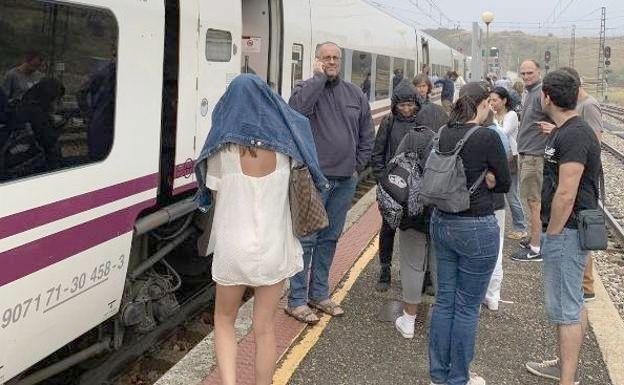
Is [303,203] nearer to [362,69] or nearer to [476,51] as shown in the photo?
[362,69]

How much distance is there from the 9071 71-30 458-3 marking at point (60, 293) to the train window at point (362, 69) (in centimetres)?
635

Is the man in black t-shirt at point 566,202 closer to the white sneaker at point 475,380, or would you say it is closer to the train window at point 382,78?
the white sneaker at point 475,380

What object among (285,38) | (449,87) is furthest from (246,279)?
(449,87)

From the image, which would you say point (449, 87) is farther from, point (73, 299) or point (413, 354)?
point (73, 299)

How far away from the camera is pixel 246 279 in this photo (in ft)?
9.71

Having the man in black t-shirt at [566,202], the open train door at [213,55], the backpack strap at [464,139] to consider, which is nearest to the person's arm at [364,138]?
the open train door at [213,55]

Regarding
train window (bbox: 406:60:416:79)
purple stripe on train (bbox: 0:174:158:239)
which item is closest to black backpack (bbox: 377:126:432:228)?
purple stripe on train (bbox: 0:174:158:239)

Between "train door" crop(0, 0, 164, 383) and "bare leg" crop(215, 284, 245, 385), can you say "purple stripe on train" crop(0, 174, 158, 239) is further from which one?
"bare leg" crop(215, 284, 245, 385)

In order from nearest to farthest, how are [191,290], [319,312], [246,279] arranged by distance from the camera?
[246,279] → [319,312] → [191,290]

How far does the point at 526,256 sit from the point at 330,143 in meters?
2.88

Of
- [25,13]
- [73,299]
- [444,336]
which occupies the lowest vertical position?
[444,336]

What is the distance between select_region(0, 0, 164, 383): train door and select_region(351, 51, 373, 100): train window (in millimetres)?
6003

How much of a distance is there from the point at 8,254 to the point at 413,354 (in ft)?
8.62

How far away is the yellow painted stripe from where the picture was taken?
3.80 metres
